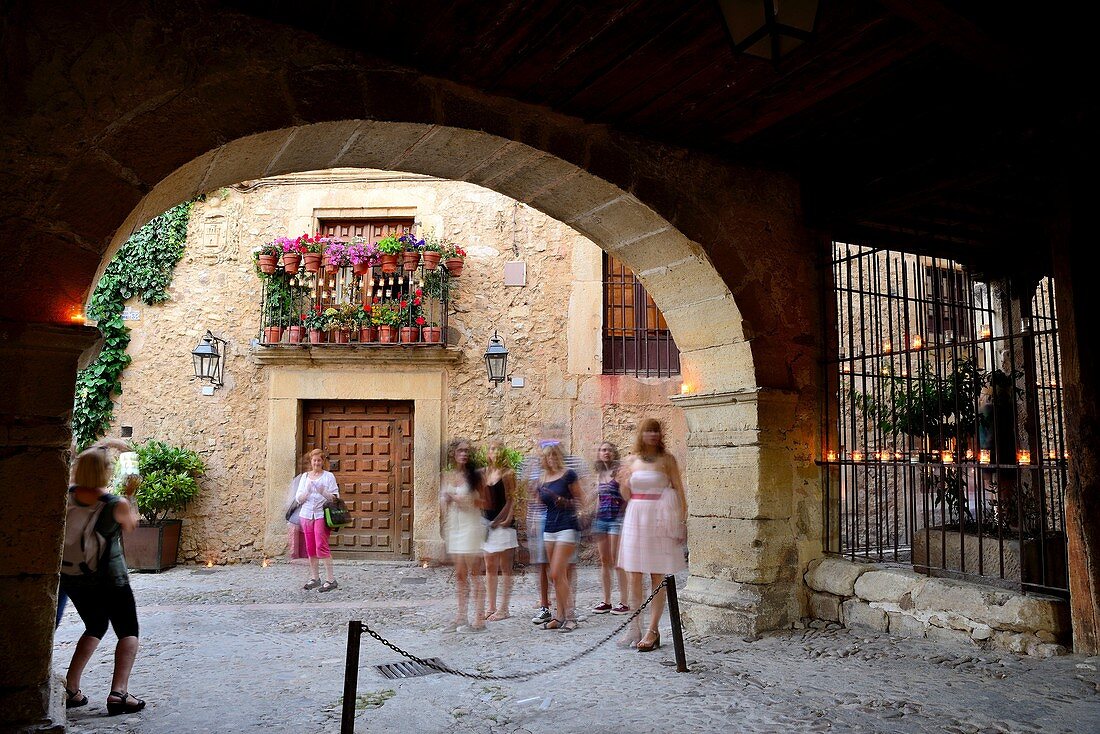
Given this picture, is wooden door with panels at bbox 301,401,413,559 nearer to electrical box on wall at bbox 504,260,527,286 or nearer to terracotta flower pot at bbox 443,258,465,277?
terracotta flower pot at bbox 443,258,465,277

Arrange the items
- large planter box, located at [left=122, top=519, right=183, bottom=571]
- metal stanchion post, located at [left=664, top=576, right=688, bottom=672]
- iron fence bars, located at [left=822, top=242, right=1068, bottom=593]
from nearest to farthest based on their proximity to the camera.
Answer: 1. metal stanchion post, located at [left=664, top=576, right=688, bottom=672]
2. iron fence bars, located at [left=822, top=242, right=1068, bottom=593]
3. large planter box, located at [left=122, top=519, right=183, bottom=571]

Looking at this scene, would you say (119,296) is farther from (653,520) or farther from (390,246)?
(653,520)

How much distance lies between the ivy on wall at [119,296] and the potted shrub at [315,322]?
175 centimetres

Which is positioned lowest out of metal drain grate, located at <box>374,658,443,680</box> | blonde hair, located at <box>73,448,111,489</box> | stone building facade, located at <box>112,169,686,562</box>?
metal drain grate, located at <box>374,658,443,680</box>

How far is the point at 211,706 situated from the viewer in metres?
3.49

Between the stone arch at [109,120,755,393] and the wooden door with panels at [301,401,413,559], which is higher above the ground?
the stone arch at [109,120,755,393]

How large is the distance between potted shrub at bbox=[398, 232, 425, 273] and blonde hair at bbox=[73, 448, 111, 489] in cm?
542

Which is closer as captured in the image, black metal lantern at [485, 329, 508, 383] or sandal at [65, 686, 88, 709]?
sandal at [65, 686, 88, 709]

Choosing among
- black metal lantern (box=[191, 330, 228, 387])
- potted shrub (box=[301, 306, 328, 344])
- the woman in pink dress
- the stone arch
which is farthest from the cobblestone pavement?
potted shrub (box=[301, 306, 328, 344])

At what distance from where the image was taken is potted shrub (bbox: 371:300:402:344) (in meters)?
8.60

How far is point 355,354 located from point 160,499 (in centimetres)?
258

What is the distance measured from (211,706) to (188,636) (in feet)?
5.90

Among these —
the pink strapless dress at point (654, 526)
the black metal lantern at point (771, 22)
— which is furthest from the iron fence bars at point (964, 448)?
the black metal lantern at point (771, 22)

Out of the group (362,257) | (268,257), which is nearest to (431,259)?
(362,257)
